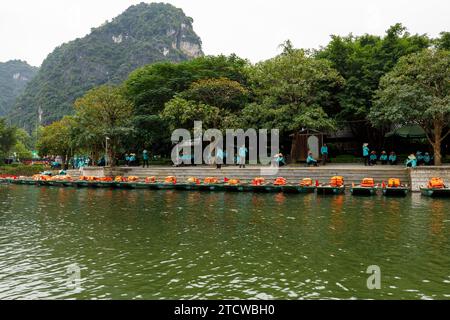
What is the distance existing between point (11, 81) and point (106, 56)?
→ 7506cm

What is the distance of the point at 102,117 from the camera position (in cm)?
3300

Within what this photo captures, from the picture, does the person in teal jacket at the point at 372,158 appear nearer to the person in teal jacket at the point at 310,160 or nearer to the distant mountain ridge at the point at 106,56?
the person in teal jacket at the point at 310,160

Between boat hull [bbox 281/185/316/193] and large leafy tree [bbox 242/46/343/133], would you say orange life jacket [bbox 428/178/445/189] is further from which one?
large leafy tree [bbox 242/46/343/133]

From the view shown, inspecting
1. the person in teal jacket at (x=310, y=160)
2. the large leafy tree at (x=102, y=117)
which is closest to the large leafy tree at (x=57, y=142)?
the large leafy tree at (x=102, y=117)

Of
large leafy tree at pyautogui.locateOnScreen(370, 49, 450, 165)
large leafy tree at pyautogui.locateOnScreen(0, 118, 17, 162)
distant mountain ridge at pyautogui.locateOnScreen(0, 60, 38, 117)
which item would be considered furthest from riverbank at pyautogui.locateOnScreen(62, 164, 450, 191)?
distant mountain ridge at pyautogui.locateOnScreen(0, 60, 38, 117)

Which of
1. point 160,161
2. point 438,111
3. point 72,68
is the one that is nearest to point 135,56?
point 72,68

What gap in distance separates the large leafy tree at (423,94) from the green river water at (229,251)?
6.51 metres

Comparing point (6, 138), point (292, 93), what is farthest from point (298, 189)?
point (6, 138)

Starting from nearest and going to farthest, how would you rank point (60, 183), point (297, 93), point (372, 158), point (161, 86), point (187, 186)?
1. point (187, 186)
2. point (372, 158)
3. point (297, 93)
4. point (60, 183)
5. point (161, 86)

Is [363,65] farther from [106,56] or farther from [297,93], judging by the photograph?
[106,56]

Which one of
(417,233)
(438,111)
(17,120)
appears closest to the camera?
(417,233)

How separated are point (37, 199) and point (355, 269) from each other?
18.4 meters
